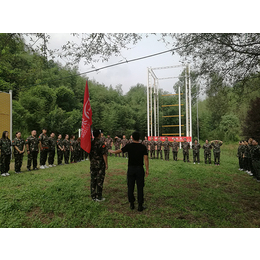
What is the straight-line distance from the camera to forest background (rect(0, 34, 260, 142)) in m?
14.3

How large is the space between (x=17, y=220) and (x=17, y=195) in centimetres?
160

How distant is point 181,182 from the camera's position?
300 inches

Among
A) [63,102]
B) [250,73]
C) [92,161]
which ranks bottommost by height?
[92,161]

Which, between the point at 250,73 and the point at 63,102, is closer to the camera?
the point at 250,73

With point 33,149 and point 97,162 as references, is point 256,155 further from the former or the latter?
point 33,149

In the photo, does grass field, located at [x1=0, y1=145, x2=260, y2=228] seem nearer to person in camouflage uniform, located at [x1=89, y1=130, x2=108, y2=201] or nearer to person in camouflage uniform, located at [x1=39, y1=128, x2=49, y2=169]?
person in camouflage uniform, located at [x1=89, y1=130, x2=108, y2=201]

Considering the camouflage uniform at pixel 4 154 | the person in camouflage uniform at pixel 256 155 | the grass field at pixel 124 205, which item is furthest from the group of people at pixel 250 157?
the camouflage uniform at pixel 4 154

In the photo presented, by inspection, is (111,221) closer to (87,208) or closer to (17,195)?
(87,208)

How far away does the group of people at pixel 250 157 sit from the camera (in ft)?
25.4

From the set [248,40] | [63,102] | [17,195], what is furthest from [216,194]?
[63,102]

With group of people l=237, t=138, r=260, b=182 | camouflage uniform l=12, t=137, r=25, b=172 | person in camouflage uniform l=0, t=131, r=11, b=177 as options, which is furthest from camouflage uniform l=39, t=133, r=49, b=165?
group of people l=237, t=138, r=260, b=182

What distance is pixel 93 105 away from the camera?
1476 inches

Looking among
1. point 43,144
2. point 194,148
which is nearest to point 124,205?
point 43,144

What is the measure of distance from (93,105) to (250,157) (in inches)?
1243
